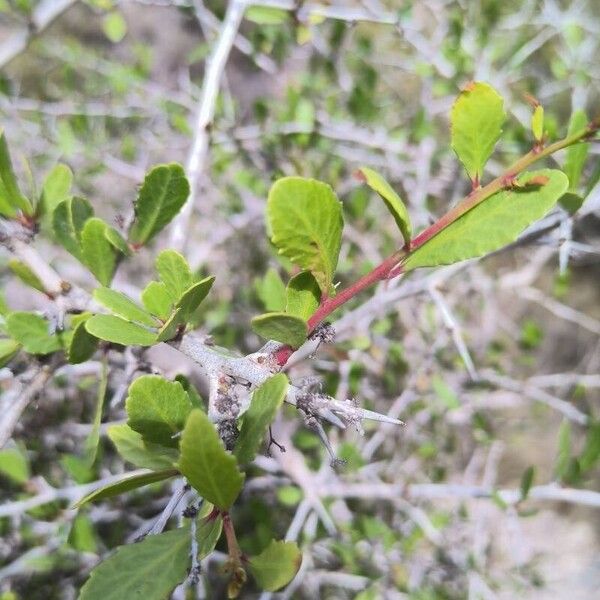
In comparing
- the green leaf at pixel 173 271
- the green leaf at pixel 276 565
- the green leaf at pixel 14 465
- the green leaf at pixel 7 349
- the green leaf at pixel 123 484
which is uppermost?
the green leaf at pixel 173 271

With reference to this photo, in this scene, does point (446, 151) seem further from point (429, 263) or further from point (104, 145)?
point (429, 263)

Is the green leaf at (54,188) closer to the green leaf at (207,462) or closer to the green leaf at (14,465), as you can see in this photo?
the green leaf at (207,462)

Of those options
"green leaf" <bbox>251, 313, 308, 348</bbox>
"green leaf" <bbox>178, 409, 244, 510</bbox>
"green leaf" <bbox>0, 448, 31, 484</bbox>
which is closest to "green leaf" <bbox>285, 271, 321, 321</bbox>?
"green leaf" <bbox>251, 313, 308, 348</bbox>

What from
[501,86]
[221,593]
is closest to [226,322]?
[221,593]

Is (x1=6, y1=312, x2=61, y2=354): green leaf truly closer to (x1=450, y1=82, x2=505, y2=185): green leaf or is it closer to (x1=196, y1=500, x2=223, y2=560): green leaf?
(x1=196, y1=500, x2=223, y2=560): green leaf

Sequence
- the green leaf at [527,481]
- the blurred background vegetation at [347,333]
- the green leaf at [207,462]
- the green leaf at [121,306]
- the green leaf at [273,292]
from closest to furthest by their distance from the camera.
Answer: the green leaf at [207,462], the green leaf at [121,306], the green leaf at [273,292], the green leaf at [527,481], the blurred background vegetation at [347,333]

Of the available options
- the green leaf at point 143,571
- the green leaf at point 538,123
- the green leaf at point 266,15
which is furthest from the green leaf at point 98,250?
the green leaf at point 266,15
